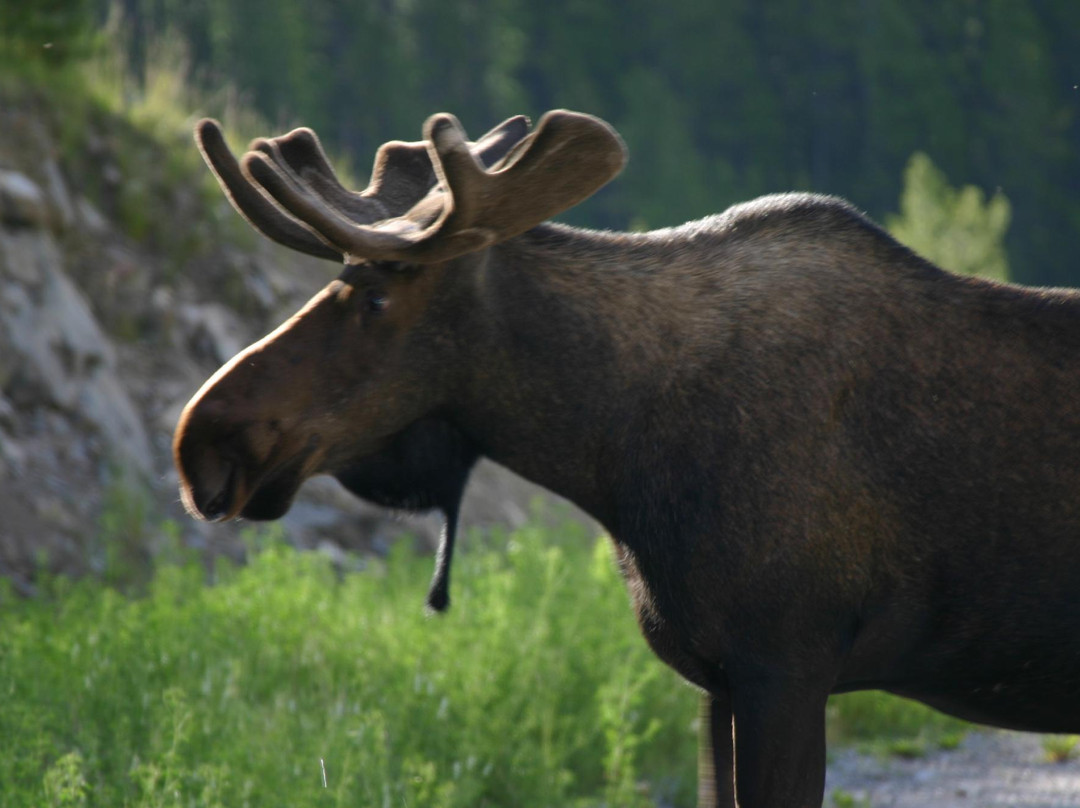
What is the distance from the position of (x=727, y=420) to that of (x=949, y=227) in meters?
20.4

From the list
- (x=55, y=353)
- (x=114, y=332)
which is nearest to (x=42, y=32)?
(x=114, y=332)

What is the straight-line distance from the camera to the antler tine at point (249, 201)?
3.37 metres

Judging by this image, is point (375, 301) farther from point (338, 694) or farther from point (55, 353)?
point (55, 353)

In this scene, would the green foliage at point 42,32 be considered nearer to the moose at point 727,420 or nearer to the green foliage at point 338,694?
the green foliage at point 338,694

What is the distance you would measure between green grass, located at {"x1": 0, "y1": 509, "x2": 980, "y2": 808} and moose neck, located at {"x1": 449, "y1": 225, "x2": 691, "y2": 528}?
3.96 feet

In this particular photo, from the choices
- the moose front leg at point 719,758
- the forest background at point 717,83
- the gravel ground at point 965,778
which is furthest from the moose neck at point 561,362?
the forest background at point 717,83

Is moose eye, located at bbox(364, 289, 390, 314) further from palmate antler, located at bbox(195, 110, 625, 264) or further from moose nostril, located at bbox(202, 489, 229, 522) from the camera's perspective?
moose nostril, located at bbox(202, 489, 229, 522)

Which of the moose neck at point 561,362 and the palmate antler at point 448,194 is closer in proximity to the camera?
the palmate antler at point 448,194

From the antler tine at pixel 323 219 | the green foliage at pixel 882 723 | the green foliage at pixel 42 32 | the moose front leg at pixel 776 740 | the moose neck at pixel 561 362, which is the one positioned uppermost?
the green foliage at pixel 42 32

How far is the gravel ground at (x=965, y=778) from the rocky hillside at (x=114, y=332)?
330 cm

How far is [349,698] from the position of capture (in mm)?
5391

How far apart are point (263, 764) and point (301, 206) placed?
184cm

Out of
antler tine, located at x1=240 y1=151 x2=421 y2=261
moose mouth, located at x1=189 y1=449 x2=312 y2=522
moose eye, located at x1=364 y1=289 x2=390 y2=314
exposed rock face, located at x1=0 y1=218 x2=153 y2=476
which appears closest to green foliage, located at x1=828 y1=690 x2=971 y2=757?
moose mouth, located at x1=189 y1=449 x2=312 y2=522

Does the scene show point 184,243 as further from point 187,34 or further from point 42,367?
point 187,34
